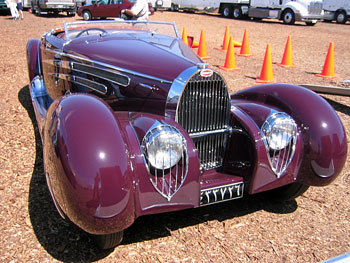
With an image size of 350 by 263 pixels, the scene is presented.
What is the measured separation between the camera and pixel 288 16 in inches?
740

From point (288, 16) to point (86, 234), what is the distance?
742 inches

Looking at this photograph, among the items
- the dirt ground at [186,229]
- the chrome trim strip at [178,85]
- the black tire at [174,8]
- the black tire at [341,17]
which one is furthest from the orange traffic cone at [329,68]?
the black tire at [174,8]

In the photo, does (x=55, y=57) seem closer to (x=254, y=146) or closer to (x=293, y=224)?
(x=254, y=146)

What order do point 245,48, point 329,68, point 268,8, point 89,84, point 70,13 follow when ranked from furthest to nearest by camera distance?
point 70,13 < point 268,8 < point 245,48 < point 329,68 < point 89,84

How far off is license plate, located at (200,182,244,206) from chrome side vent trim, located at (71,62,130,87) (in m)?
1.19

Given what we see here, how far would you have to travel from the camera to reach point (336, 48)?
12328mm

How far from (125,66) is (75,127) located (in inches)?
40.1

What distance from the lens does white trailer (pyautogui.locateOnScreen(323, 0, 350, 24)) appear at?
20297mm

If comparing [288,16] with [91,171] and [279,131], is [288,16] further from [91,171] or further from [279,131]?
[91,171]

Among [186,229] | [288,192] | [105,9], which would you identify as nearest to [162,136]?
[186,229]

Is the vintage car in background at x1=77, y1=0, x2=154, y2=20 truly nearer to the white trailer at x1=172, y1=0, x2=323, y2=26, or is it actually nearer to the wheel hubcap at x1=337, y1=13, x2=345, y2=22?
the white trailer at x1=172, y1=0, x2=323, y2=26

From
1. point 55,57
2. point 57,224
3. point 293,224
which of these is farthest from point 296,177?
point 55,57

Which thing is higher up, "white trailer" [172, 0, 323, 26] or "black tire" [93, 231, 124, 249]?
"white trailer" [172, 0, 323, 26]

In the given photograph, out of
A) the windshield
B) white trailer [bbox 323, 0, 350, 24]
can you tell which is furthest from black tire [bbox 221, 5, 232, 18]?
the windshield
